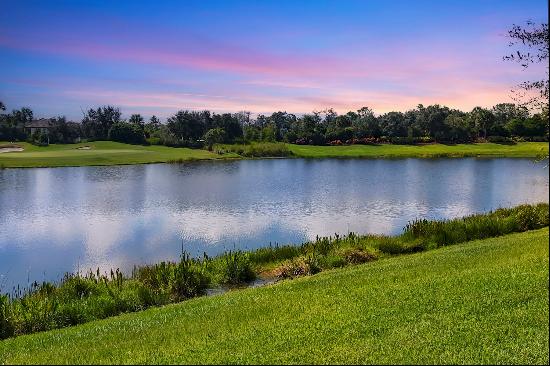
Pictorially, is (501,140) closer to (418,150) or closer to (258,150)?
(418,150)

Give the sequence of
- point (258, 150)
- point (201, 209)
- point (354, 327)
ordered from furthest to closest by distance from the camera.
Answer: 1. point (258, 150)
2. point (201, 209)
3. point (354, 327)

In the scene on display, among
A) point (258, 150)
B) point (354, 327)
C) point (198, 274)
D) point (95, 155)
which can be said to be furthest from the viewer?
point (258, 150)

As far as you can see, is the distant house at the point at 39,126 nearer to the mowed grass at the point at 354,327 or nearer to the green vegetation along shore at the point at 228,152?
the green vegetation along shore at the point at 228,152

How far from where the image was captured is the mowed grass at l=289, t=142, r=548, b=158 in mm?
93250

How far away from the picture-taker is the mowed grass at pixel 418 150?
9325 cm

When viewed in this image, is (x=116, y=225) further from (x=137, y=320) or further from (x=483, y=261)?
(x=483, y=261)

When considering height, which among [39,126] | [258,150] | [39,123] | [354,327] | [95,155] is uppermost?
[39,123]

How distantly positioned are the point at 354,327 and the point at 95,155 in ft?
283

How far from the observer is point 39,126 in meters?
122

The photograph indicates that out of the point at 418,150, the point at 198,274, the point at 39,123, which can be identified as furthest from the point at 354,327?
the point at 39,123

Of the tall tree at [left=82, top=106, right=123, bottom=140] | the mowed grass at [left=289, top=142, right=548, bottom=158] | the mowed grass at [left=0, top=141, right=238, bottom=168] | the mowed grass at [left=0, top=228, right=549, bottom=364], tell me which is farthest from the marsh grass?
the mowed grass at [left=0, top=228, right=549, bottom=364]

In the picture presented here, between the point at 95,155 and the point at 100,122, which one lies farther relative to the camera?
the point at 100,122

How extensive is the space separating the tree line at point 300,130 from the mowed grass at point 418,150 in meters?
5.45

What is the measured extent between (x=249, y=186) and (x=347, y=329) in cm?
4099
